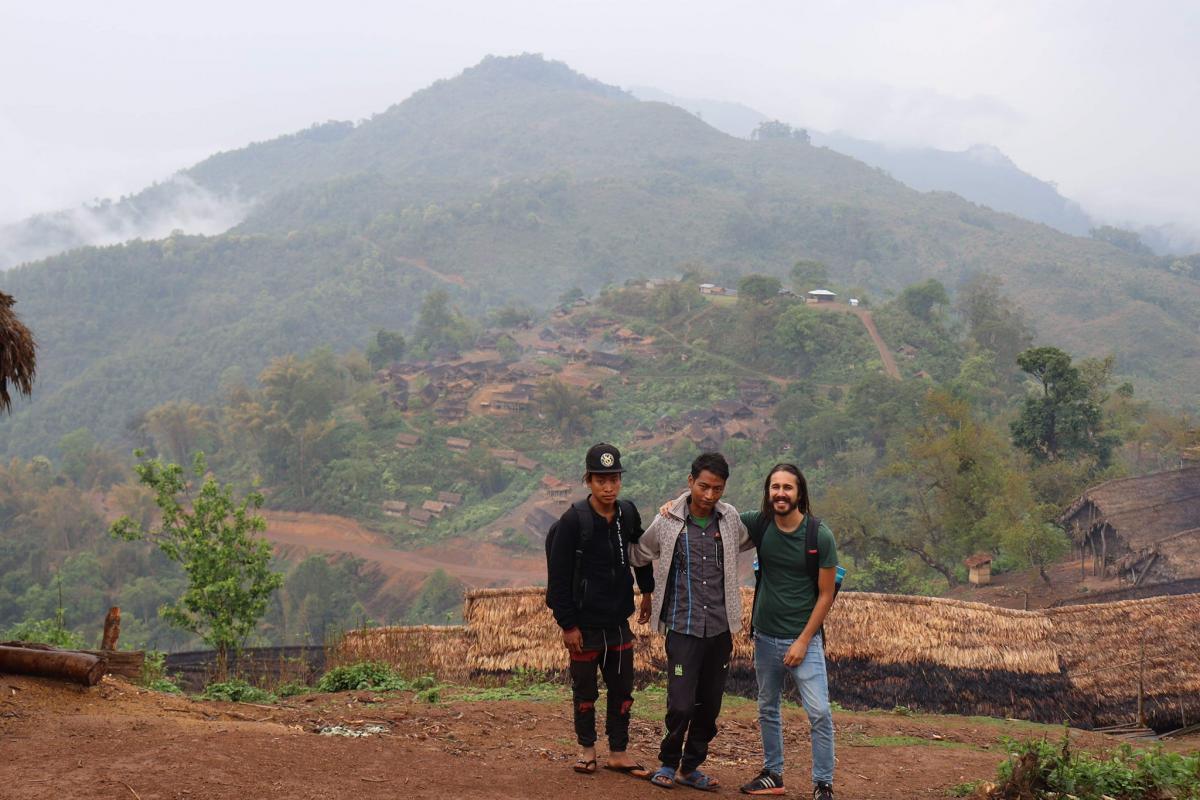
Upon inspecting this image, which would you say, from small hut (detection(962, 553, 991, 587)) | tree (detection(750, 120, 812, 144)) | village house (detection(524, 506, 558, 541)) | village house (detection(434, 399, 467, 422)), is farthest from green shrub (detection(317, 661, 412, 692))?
tree (detection(750, 120, 812, 144))

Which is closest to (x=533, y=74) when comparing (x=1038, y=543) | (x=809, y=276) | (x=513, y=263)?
(x=513, y=263)

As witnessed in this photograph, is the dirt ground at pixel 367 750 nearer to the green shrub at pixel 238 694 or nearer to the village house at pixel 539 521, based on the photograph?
the green shrub at pixel 238 694

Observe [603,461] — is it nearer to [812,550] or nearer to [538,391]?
[812,550]

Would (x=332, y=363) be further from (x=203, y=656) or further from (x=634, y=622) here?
(x=634, y=622)

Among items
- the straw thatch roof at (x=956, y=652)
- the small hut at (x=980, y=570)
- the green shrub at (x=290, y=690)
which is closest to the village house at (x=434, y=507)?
the small hut at (x=980, y=570)

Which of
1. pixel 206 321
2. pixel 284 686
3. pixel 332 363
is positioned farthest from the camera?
pixel 206 321

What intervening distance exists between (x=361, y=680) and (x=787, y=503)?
4.21 metres

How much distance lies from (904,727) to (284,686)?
4.35 m

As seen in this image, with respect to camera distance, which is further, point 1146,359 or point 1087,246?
point 1087,246

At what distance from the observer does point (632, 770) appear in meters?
3.99

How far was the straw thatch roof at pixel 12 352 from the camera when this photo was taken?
226 inches

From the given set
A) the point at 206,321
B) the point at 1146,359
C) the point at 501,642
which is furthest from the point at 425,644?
the point at 206,321

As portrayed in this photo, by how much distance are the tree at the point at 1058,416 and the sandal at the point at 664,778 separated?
21.2 m

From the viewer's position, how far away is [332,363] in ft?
156
